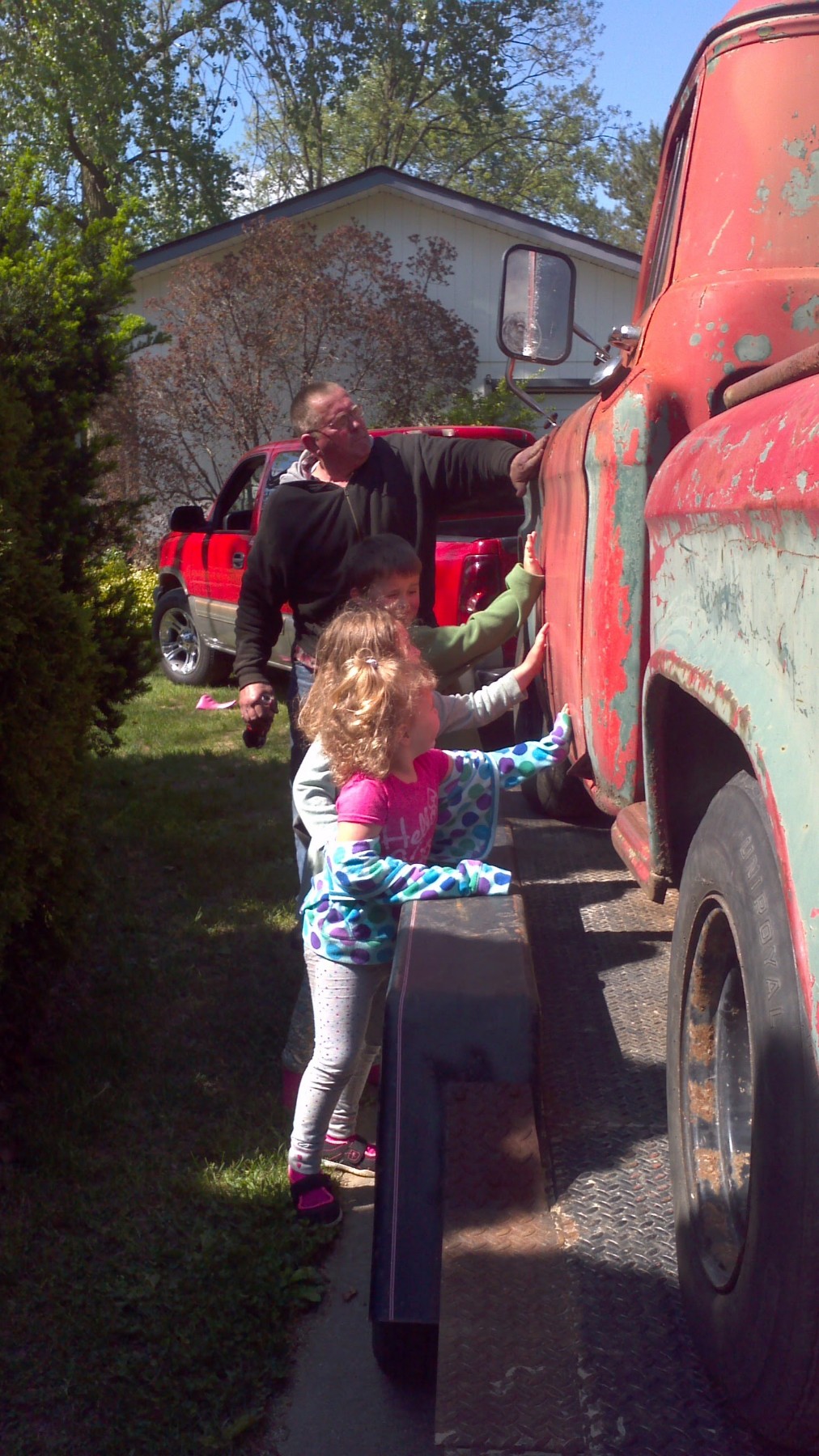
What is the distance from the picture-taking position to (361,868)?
2680 millimetres

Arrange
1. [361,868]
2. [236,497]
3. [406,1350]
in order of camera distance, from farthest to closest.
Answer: [236,497]
[361,868]
[406,1350]

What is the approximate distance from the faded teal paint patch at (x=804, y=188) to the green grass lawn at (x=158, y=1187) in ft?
7.90

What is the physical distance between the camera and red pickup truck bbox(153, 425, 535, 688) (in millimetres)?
7332

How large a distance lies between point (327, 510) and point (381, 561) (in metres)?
0.47

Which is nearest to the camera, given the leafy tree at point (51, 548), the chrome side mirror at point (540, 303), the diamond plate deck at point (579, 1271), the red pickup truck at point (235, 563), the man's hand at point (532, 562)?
the diamond plate deck at point (579, 1271)

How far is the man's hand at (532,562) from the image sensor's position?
3.79 metres

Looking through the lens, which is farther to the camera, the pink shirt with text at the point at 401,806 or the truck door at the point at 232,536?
the truck door at the point at 232,536

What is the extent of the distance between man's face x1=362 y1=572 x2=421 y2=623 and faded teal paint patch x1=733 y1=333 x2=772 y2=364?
1.18 meters

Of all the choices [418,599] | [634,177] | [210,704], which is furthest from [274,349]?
[634,177]

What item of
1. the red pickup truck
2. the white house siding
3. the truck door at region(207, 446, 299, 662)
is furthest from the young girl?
the white house siding

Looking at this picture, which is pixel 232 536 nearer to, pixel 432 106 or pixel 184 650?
pixel 184 650

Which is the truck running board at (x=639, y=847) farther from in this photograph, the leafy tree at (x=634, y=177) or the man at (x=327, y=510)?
the leafy tree at (x=634, y=177)

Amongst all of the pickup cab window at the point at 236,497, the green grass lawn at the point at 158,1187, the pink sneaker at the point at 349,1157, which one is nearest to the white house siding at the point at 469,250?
the pickup cab window at the point at 236,497

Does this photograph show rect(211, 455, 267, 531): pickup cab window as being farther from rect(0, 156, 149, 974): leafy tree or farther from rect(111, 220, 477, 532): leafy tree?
rect(111, 220, 477, 532): leafy tree
